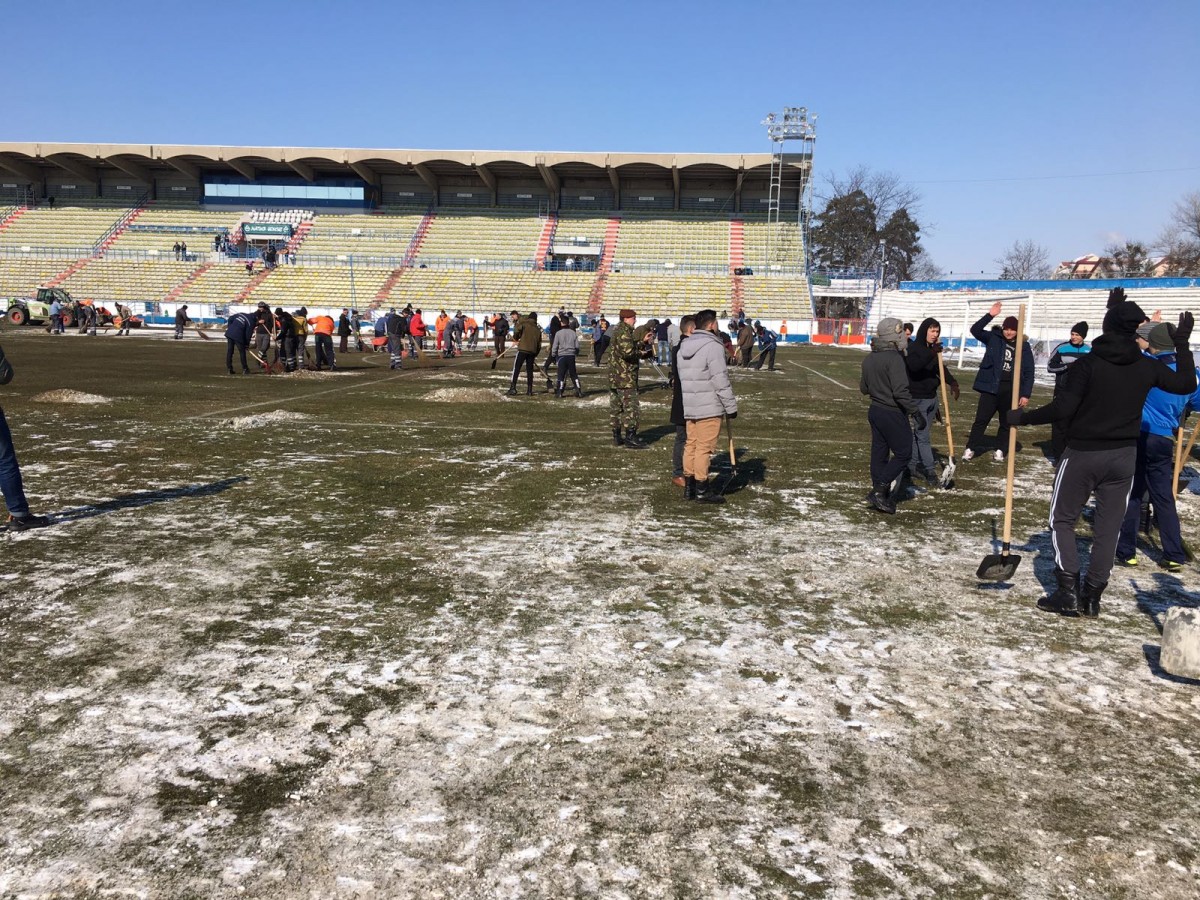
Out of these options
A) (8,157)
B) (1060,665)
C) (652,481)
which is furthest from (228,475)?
(8,157)

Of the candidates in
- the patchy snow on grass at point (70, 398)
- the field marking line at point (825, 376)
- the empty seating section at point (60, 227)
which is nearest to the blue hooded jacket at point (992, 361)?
the field marking line at point (825, 376)

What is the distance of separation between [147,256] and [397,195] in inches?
661

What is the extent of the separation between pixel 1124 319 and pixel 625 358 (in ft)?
18.5

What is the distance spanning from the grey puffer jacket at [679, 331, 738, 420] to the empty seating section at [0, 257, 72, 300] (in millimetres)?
54895

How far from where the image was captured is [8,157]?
183 feet

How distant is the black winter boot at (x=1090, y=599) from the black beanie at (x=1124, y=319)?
1371mm

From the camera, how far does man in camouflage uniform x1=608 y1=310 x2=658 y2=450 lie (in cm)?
932

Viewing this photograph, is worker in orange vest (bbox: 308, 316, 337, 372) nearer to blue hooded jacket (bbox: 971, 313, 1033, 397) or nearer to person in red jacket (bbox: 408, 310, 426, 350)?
person in red jacket (bbox: 408, 310, 426, 350)

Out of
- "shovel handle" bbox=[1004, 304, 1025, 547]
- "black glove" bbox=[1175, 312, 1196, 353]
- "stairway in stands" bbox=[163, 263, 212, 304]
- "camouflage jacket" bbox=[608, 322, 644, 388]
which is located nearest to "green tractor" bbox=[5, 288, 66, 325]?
"stairway in stands" bbox=[163, 263, 212, 304]

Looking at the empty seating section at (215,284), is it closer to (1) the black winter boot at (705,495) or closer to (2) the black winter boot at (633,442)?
(2) the black winter boot at (633,442)

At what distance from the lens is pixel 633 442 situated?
9.83 m

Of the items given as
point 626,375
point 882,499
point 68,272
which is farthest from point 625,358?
point 68,272

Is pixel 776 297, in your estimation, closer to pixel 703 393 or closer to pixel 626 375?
pixel 626 375

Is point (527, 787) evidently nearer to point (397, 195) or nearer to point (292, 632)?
point (292, 632)
